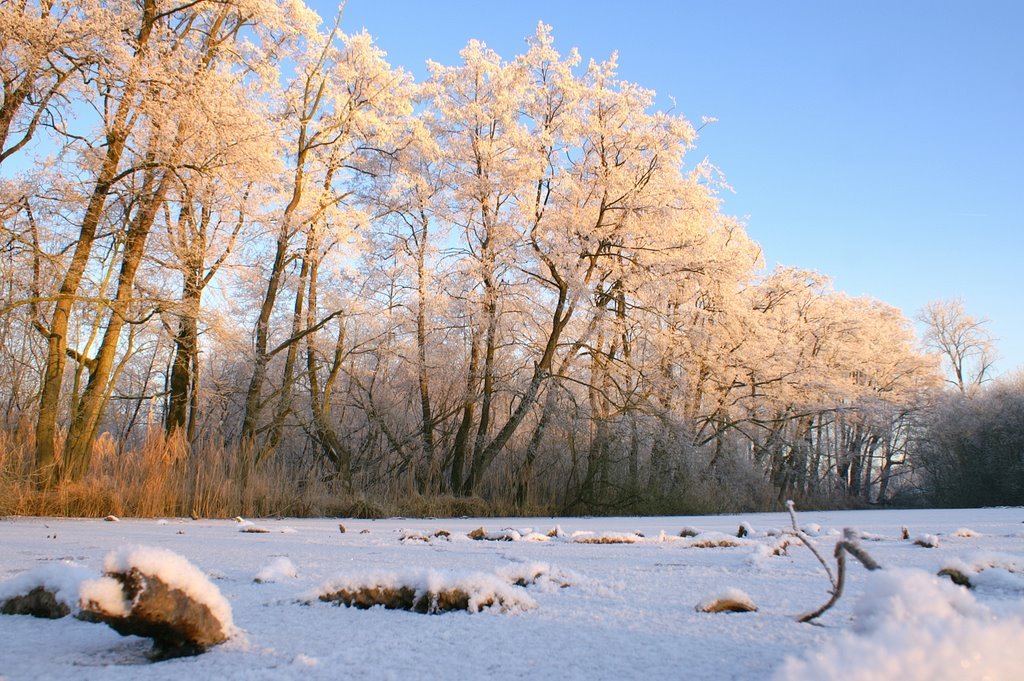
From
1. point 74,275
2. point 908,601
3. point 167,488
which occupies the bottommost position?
point 167,488

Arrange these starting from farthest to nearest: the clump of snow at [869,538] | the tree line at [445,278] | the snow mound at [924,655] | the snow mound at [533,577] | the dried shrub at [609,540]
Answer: the tree line at [445,278] < the clump of snow at [869,538] < the dried shrub at [609,540] < the snow mound at [533,577] < the snow mound at [924,655]

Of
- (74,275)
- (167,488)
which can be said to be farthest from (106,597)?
(167,488)

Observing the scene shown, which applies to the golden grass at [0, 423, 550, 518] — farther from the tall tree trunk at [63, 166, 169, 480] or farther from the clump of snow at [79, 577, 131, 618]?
the clump of snow at [79, 577, 131, 618]

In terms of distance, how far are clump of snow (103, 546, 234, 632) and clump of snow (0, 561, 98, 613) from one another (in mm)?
546

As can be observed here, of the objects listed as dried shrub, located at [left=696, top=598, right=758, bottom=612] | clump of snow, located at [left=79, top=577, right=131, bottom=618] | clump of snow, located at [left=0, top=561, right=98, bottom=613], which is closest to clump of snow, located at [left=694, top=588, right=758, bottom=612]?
dried shrub, located at [left=696, top=598, right=758, bottom=612]

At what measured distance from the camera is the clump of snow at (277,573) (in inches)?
92.3

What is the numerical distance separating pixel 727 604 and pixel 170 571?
1317mm

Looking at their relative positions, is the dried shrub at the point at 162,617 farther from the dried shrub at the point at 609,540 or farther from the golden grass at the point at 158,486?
the golden grass at the point at 158,486

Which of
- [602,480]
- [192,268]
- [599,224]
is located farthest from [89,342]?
[599,224]

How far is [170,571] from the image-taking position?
1300mm

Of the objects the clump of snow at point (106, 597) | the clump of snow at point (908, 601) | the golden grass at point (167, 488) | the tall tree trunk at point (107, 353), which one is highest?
the tall tree trunk at point (107, 353)

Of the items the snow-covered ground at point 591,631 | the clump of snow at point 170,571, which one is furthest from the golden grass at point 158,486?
the clump of snow at point 170,571

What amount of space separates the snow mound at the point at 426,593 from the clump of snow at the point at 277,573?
0.49 m

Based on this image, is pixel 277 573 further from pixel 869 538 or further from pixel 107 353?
pixel 107 353
